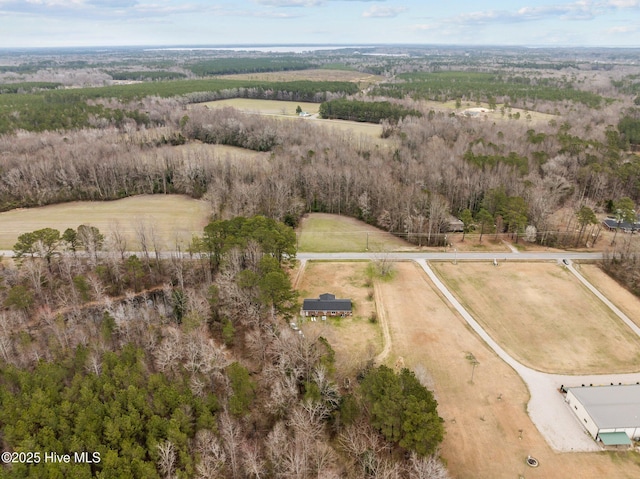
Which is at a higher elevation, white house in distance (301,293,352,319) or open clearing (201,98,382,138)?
open clearing (201,98,382,138)

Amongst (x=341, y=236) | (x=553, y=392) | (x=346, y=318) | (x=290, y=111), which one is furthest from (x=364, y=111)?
(x=553, y=392)

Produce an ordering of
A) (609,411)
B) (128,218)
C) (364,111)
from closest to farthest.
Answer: (609,411), (128,218), (364,111)

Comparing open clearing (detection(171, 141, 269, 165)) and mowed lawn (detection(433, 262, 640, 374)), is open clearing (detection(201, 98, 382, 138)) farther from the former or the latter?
mowed lawn (detection(433, 262, 640, 374))

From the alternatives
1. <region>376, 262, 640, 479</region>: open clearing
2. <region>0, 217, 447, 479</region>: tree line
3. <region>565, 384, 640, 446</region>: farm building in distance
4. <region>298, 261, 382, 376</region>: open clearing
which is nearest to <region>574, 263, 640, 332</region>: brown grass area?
<region>565, 384, 640, 446</region>: farm building in distance

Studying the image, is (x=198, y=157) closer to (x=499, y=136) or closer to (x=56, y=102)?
(x=499, y=136)

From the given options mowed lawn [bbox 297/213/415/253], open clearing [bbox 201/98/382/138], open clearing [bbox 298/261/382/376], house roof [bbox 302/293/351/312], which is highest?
open clearing [bbox 201/98/382/138]

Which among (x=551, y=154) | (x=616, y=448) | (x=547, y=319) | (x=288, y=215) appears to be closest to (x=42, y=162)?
(x=288, y=215)

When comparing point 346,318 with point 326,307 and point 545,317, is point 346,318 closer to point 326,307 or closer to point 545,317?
point 326,307
